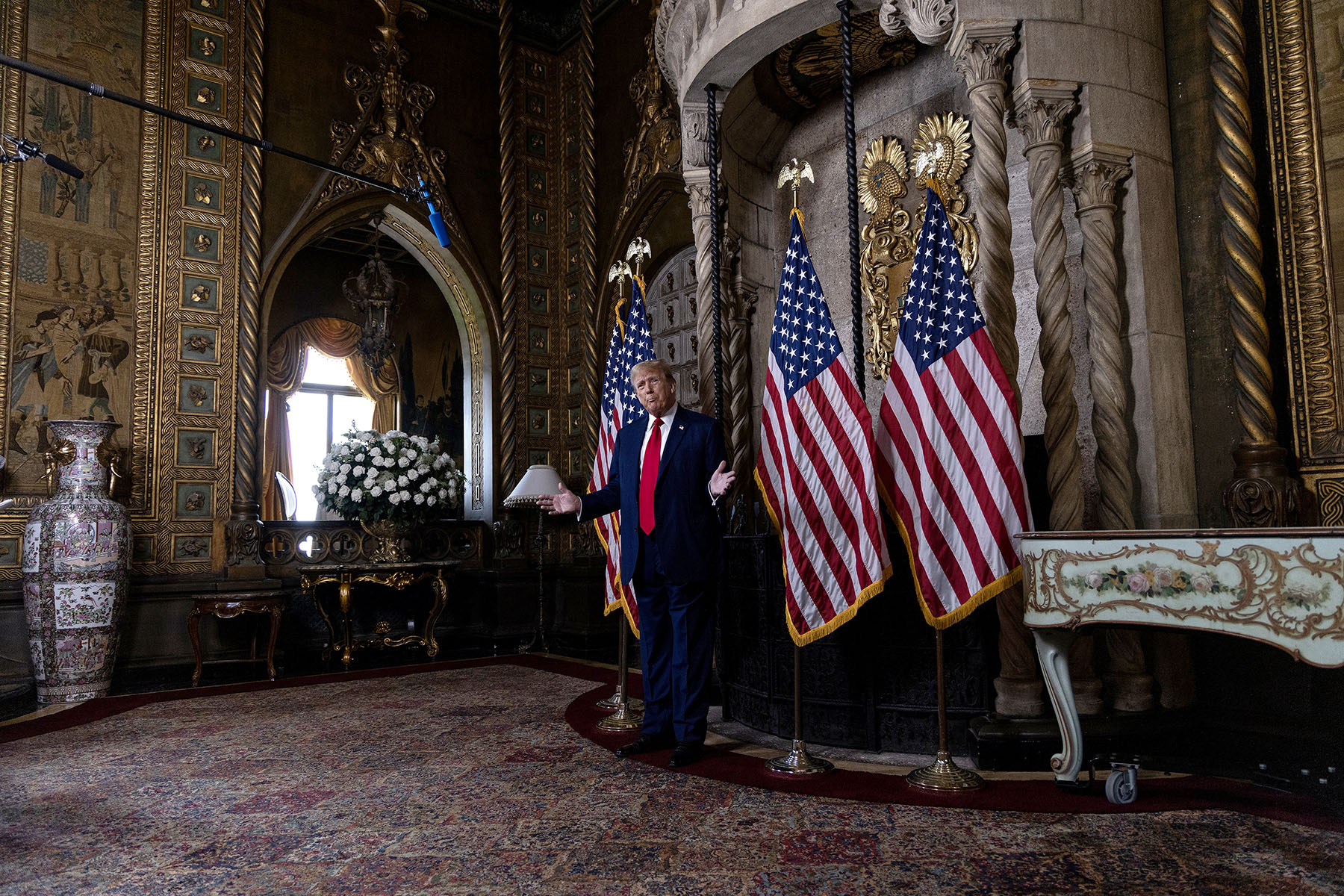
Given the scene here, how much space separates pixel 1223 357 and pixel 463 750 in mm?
4269

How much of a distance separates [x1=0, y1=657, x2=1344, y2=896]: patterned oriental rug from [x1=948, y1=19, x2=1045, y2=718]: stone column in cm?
51

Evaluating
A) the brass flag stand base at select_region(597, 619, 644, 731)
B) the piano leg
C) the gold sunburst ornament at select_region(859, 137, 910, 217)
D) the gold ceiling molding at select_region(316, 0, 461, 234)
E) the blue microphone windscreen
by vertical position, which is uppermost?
the gold ceiling molding at select_region(316, 0, 461, 234)

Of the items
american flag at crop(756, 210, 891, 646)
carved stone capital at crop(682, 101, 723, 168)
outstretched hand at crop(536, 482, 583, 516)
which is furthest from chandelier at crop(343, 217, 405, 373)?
american flag at crop(756, 210, 891, 646)

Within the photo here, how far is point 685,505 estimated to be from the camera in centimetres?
417

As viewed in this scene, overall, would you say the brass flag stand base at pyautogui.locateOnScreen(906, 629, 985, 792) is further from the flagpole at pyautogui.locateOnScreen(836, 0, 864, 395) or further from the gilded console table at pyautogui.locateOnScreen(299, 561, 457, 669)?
A: the gilded console table at pyautogui.locateOnScreen(299, 561, 457, 669)

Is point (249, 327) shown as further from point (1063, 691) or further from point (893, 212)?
point (1063, 691)

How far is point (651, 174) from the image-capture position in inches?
335

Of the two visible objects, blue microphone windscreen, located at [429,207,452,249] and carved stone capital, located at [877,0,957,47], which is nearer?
carved stone capital, located at [877,0,957,47]

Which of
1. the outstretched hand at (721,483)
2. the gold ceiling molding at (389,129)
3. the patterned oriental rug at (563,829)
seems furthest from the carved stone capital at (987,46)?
the gold ceiling molding at (389,129)

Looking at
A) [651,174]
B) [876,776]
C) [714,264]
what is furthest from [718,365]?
[651,174]

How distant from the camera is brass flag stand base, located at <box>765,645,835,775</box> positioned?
3779mm

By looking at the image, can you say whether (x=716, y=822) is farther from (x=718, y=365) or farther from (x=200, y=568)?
(x=200, y=568)

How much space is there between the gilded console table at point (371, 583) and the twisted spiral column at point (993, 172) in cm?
587

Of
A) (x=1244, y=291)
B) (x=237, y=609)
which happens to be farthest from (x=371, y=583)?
(x=1244, y=291)
